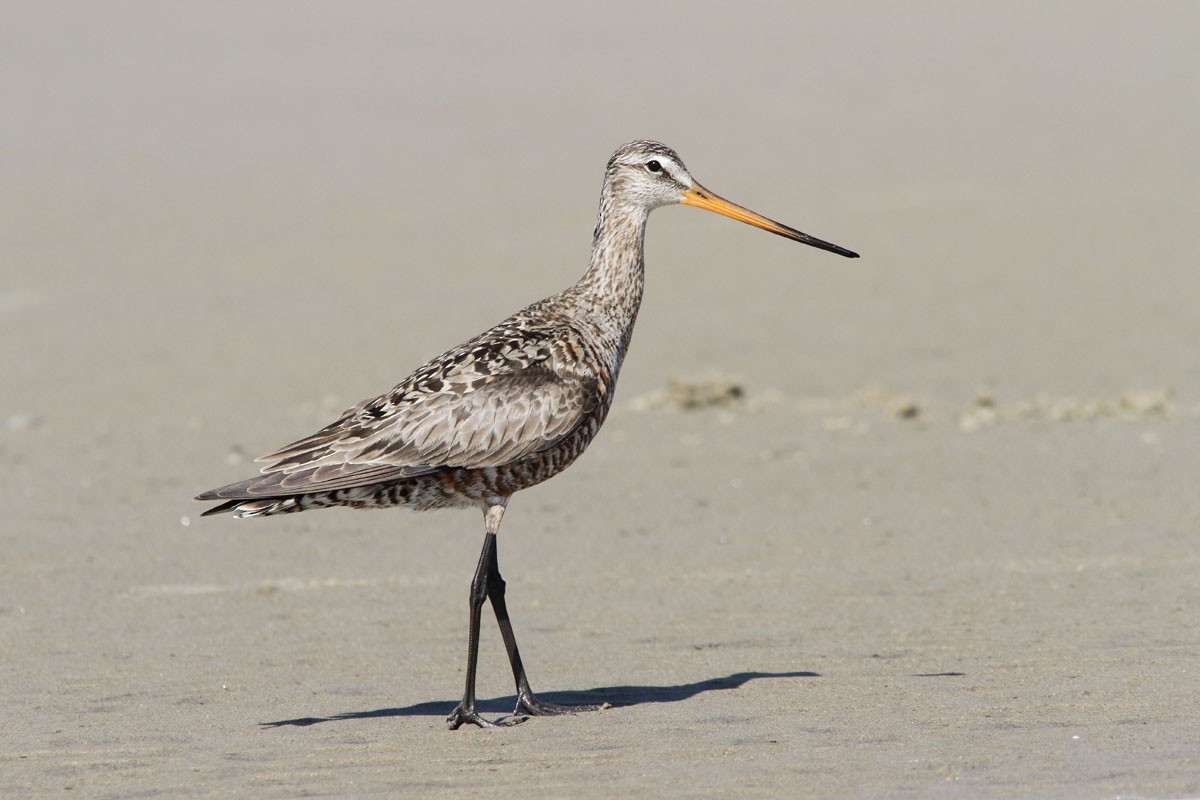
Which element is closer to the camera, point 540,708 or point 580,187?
point 540,708

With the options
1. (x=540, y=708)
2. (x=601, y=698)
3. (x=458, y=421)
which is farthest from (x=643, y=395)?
(x=540, y=708)

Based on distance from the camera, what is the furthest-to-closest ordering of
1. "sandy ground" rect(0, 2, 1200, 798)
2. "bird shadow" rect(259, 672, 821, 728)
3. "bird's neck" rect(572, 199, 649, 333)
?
"bird's neck" rect(572, 199, 649, 333) → "bird shadow" rect(259, 672, 821, 728) → "sandy ground" rect(0, 2, 1200, 798)

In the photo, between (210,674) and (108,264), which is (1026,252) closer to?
(108,264)

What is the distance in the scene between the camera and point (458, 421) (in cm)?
673

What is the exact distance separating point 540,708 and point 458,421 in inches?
42.5

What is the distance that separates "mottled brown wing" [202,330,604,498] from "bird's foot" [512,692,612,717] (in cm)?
86

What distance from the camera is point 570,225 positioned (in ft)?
64.6

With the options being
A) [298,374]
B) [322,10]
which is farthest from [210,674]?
[322,10]

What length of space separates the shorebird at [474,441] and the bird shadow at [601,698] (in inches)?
6.8

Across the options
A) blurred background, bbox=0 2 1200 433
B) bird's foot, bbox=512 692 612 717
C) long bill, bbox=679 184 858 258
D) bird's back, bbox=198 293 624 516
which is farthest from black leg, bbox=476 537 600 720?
blurred background, bbox=0 2 1200 433

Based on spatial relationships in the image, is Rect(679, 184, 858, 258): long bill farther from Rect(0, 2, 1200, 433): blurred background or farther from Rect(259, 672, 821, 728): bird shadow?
Rect(0, 2, 1200, 433): blurred background

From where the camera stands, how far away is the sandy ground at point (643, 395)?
638 centimetres

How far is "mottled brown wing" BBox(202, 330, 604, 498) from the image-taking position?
6.61 m

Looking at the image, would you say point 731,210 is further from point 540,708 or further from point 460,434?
point 540,708
